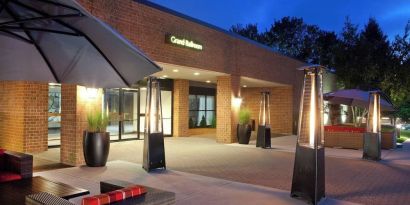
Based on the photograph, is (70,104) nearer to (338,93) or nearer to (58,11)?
(58,11)

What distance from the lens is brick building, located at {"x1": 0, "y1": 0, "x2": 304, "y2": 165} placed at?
9234 millimetres

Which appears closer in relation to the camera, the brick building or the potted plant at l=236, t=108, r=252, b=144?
the brick building

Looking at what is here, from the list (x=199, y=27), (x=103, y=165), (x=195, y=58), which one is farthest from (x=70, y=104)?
(x=199, y=27)

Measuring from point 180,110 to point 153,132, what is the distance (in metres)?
9.17

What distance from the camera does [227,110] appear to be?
14.8m

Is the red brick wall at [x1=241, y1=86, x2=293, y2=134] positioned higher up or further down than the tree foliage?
further down

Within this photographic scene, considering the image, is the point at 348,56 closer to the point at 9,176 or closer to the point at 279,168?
the point at 279,168

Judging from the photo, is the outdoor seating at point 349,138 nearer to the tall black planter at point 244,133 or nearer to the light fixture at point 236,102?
the tall black planter at point 244,133

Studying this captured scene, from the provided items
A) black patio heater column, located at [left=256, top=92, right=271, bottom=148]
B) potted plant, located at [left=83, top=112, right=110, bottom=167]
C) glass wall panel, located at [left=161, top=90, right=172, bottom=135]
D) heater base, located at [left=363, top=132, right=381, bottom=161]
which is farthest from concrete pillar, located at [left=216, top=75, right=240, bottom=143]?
potted plant, located at [left=83, top=112, right=110, bottom=167]

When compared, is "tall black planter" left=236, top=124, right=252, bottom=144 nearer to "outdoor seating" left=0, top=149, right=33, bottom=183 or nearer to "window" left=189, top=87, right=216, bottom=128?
"window" left=189, top=87, right=216, bottom=128

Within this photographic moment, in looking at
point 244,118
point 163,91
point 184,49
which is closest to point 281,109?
point 244,118

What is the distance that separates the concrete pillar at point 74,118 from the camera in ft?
29.3

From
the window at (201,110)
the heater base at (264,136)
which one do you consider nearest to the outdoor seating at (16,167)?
the heater base at (264,136)

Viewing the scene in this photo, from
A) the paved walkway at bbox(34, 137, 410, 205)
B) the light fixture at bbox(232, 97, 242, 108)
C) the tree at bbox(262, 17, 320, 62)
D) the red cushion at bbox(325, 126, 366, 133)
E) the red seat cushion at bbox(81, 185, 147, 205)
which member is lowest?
the paved walkway at bbox(34, 137, 410, 205)
